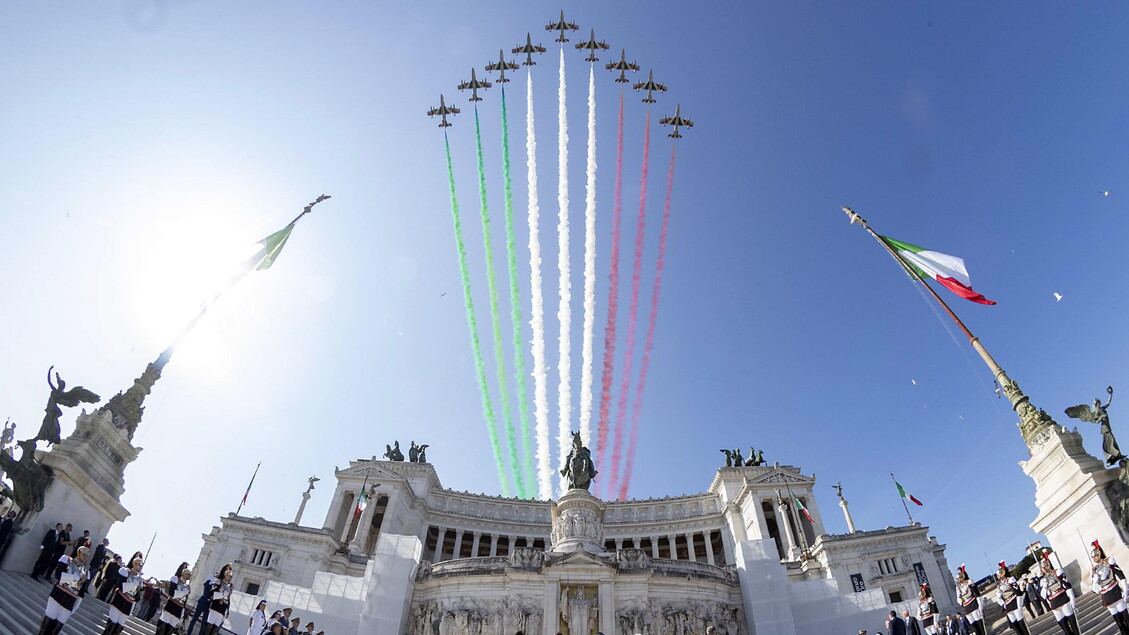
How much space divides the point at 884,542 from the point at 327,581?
45128 mm

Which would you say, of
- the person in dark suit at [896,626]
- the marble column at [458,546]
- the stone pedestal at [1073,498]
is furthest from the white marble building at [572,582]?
the stone pedestal at [1073,498]

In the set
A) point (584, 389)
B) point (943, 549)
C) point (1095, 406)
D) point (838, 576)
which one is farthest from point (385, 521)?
point (1095, 406)

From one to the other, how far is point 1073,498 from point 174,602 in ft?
81.8

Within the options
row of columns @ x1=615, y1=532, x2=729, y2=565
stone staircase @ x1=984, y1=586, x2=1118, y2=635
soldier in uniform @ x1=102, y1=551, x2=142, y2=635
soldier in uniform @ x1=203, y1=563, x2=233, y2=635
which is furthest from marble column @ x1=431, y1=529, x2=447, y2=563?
stone staircase @ x1=984, y1=586, x2=1118, y2=635

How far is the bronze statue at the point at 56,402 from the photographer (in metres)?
19.6

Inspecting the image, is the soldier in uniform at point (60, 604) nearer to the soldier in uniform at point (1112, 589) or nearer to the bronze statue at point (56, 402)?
the bronze statue at point (56, 402)

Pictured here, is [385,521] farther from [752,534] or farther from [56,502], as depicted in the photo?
[56,502]

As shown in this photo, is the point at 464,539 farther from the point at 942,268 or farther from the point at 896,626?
the point at 942,268

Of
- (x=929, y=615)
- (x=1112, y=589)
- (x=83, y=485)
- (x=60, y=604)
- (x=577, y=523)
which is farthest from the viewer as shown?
(x=577, y=523)

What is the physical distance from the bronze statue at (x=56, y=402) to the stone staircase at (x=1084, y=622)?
101 feet

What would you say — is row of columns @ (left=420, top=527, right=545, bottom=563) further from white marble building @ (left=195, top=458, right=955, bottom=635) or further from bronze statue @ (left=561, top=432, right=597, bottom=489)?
bronze statue @ (left=561, top=432, right=597, bottom=489)

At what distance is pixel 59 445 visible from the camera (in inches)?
781

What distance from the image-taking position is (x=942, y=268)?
2247 cm

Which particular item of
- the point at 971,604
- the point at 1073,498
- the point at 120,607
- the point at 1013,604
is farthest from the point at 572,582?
the point at 1073,498
